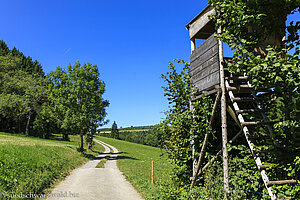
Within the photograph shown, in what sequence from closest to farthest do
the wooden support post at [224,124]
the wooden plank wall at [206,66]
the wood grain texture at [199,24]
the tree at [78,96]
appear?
the wooden support post at [224,124] → the wooden plank wall at [206,66] → the wood grain texture at [199,24] → the tree at [78,96]

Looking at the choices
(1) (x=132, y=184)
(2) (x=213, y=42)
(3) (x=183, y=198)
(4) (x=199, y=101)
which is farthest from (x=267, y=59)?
(1) (x=132, y=184)

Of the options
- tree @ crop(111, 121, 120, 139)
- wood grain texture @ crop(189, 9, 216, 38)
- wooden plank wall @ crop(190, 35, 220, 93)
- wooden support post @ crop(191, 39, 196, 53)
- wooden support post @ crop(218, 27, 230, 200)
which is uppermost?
wood grain texture @ crop(189, 9, 216, 38)

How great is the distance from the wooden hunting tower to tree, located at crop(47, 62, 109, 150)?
22.9m

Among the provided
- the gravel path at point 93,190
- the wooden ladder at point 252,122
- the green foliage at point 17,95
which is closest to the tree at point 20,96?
the green foliage at point 17,95

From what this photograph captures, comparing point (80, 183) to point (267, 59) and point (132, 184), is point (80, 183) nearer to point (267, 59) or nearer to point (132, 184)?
point (132, 184)

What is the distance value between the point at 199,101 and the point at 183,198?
345 cm

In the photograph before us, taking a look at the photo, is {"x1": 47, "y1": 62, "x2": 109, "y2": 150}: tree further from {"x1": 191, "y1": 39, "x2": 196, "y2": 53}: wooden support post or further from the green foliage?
{"x1": 191, "y1": 39, "x2": 196, "y2": 53}: wooden support post

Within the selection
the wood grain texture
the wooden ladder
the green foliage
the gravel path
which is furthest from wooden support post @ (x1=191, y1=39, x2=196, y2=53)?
the green foliage

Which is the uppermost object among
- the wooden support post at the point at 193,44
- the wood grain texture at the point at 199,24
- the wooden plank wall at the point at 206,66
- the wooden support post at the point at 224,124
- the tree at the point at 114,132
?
the wood grain texture at the point at 199,24

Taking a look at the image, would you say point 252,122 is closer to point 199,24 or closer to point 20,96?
point 199,24

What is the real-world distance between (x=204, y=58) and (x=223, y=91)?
73.1 inches

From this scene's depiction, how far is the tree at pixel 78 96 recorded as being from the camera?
95.7 ft

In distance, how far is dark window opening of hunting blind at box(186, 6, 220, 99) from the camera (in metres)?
7.16

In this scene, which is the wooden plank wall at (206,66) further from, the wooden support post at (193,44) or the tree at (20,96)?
the tree at (20,96)
